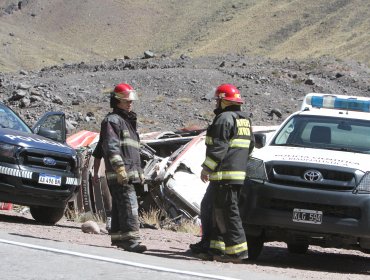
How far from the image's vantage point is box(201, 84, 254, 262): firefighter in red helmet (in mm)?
10375

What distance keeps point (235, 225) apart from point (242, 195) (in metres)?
0.39

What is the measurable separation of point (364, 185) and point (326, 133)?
153cm

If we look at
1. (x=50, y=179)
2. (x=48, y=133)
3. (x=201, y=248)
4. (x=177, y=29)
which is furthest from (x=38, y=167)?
(x=177, y=29)

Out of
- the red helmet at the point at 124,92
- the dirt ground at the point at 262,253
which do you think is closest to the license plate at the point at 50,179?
the dirt ground at the point at 262,253

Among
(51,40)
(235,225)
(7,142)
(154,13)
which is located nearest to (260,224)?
(235,225)

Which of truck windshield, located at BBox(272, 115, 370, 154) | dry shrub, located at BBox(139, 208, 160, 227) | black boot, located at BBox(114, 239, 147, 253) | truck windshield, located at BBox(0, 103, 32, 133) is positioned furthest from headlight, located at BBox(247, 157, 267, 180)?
truck windshield, located at BBox(0, 103, 32, 133)

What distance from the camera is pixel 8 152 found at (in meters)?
13.3

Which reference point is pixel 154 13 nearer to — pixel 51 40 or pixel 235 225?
pixel 51 40

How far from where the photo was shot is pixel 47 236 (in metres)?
12.0

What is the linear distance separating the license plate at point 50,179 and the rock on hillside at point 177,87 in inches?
743

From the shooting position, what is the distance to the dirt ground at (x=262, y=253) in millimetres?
10422

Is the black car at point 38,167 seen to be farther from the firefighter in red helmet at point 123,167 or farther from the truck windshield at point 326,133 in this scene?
the truck windshield at point 326,133

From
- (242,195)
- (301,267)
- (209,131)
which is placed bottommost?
(301,267)

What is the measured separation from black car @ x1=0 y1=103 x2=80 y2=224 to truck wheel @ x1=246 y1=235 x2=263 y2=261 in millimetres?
3662
